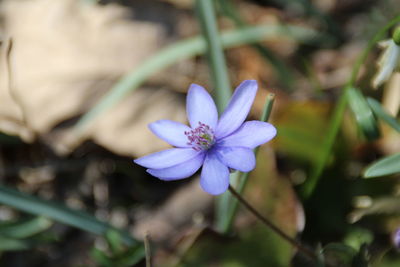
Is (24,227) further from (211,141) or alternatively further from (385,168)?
(385,168)

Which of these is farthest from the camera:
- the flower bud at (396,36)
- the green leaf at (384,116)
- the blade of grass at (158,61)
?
the blade of grass at (158,61)

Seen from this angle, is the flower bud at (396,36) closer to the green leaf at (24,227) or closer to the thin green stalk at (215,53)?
the thin green stalk at (215,53)

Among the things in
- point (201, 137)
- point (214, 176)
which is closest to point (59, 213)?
point (201, 137)

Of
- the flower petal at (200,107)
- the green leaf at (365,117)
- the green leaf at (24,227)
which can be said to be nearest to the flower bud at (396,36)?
the green leaf at (365,117)

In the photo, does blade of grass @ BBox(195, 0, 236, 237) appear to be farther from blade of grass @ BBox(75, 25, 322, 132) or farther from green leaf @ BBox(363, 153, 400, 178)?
green leaf @ BBox(363, 153, 400, 178)

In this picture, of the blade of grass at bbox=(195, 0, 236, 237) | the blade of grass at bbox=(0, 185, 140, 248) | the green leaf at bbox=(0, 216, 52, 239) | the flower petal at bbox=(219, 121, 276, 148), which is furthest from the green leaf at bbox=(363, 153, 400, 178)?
the green leaf at bbox=(0, 216, 52, 239)
